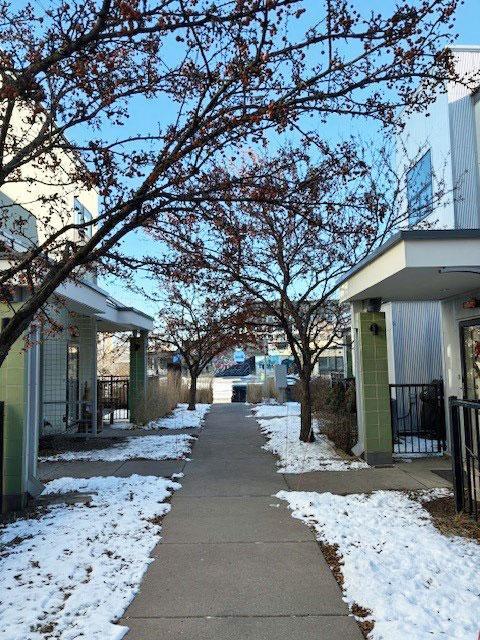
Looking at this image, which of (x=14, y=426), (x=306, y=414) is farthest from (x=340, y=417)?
(x=14, y=426)

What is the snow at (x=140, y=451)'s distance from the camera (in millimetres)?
10102

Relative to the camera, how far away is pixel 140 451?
424 inches

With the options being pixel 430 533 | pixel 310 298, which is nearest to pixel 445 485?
pixel 430 533

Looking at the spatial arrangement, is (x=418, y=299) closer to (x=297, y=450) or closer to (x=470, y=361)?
(x=470, y=361)

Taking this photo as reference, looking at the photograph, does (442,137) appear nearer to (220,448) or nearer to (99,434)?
(220,448)

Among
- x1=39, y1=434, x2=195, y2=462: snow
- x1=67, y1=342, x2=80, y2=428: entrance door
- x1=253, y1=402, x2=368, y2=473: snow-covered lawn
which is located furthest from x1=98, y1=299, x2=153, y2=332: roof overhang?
x1=253, y1=402, x2=368, y2=473: snow-covered lawn

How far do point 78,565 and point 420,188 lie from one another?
10.5 meters

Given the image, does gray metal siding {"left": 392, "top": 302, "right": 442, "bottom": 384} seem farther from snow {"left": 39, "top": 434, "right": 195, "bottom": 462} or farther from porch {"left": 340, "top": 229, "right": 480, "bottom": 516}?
snow {"left": 39, "top": 434, "right": 195, "bottom": 462}

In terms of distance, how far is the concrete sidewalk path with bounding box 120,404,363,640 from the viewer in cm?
354

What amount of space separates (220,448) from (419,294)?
4.87 m

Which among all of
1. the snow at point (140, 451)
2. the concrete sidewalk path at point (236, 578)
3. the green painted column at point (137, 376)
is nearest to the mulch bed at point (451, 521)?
the concrete sidewalk path at point (236, 578)

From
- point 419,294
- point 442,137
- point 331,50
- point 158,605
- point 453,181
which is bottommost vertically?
point 158,605

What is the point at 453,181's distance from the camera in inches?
439

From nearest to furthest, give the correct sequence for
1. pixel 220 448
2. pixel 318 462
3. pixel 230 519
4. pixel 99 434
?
pixel 230 519 → pixel 318 462 → pixel 220 448 → pixel 99 434
